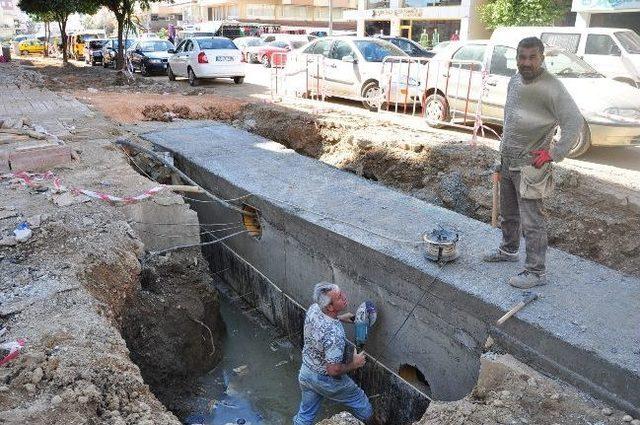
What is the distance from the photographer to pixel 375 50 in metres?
13.3

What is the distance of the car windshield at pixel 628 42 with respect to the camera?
41.5ft

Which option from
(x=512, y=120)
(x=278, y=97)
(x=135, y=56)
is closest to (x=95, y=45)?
(x=135, y=56)

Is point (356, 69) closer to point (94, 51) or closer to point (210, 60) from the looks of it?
point (210, 60)

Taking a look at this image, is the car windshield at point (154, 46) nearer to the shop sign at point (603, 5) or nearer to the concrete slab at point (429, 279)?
the shop sign at point (603, 5)

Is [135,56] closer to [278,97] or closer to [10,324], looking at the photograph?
[278,97]

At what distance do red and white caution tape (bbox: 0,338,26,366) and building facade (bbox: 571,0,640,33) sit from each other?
23.9m

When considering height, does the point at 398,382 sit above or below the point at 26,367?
below

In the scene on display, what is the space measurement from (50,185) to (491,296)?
547cm

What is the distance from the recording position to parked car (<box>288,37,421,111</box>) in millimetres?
12461

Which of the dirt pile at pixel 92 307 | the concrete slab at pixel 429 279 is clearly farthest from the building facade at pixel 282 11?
the dirt pile at pixel 92 307

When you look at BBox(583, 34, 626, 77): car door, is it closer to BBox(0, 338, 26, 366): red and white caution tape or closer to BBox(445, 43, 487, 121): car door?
BBox(445, 43, 487, 121): car door

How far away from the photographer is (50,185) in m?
6.79

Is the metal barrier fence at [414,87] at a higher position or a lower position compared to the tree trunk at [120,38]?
lower

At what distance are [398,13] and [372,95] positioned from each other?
2457 cm
